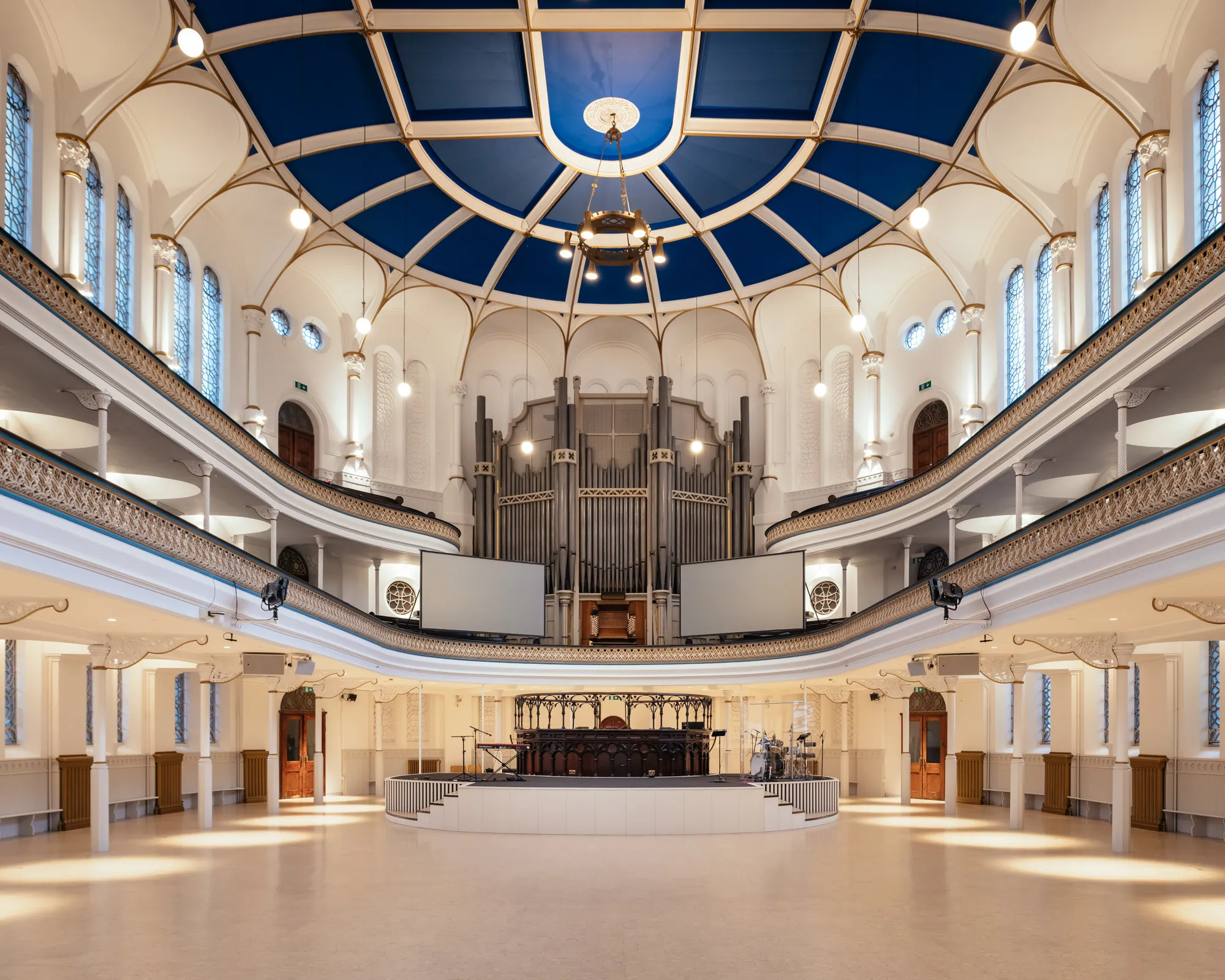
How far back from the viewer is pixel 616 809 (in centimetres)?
2033

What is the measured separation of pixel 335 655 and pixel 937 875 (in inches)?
512

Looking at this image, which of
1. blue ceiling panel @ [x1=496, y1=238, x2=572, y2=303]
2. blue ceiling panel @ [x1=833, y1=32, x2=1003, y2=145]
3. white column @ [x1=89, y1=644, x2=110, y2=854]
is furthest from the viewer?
blue ceiling panel @ [x1=496, y1=238, x2=572, y2=303]

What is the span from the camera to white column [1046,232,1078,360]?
72.5 feet

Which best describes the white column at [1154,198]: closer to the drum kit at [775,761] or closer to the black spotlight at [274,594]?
the drum kit at [775,761]

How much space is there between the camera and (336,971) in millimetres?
9328

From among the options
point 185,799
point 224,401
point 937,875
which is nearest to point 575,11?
point 224,401

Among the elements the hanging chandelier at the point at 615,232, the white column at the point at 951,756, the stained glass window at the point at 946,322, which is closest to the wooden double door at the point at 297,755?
the hanging chandelier at the point at 615,232

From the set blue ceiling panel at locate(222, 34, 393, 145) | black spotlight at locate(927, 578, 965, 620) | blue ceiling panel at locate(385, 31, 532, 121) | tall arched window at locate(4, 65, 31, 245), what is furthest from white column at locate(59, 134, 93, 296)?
black spotlight at locate(927, 578, 965, 620)

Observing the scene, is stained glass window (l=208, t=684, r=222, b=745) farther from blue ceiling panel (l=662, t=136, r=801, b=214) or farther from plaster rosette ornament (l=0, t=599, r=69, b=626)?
blue ceiling panel (l=662, t=136, r=801, b=214)

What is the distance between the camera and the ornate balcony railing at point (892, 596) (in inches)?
420

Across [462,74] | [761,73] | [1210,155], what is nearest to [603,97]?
[462,74]

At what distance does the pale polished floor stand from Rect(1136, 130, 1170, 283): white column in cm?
946

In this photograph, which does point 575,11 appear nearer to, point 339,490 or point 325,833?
point 339,490

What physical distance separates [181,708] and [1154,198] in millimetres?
24411
